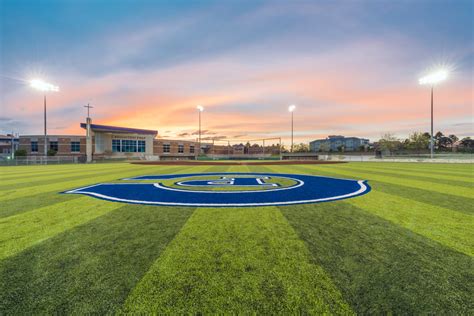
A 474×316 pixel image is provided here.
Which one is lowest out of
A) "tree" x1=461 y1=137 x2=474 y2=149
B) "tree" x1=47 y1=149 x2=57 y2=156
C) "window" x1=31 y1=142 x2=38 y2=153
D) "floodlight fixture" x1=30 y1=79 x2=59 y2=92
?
"tree" x1=47 y1=149 x2=57 y2=156

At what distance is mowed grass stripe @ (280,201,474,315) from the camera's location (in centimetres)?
186

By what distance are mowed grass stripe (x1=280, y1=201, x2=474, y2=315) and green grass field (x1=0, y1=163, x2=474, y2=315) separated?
0.04ft

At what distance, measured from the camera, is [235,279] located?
2189 mm

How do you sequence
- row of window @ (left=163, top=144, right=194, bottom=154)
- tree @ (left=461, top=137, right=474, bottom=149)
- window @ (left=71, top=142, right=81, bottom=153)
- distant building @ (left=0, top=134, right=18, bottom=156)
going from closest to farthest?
window @ (left=71, top=142, right=81, bottom=153)
row of window @ (left=163, top=144, right=194, bottom=154)
distant building @ (left=0, top=134, right=18, bottom=156)
tree @ (left=461, top=137, right=474, bottom=149)

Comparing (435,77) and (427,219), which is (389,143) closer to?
(435,77)

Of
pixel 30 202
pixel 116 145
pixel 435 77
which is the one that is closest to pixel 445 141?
pixel 435 77

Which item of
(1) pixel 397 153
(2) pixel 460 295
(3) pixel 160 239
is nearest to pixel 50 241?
(3) pixel 160 239

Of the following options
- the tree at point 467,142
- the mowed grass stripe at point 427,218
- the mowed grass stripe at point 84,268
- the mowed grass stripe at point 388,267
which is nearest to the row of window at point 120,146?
the mowed grass stripe at point 84,268

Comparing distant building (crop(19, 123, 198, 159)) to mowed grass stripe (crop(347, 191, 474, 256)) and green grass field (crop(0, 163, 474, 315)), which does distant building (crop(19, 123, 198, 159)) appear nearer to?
green grass field (crop(0, 163, 474, 315))

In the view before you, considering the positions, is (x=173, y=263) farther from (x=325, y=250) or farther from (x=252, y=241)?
(x=325, y=250)

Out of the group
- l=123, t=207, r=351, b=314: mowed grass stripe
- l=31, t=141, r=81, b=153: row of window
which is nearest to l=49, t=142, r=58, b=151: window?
l=31, t=141, r=81, b=153: row of window

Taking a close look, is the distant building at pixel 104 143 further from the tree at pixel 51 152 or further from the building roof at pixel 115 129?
the tree at pixel 51 152

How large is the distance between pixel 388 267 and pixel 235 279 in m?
1.83

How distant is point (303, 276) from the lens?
7.29 feet
